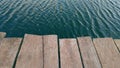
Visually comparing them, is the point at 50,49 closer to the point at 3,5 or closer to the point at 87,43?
the point at 87,43

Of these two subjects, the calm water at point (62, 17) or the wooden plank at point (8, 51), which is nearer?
the wooden plank at point (8, 51)

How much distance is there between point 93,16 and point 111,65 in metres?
9.82

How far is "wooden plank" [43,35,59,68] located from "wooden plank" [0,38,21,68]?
1.34 feet

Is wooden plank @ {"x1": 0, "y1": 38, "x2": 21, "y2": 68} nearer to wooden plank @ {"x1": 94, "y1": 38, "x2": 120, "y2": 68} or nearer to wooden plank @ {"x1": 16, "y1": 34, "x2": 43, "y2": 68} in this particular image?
wooden plank @ {"x1": 16, "y1": 34, "x2": 43, "y2": 68}

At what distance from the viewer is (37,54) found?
103 inches

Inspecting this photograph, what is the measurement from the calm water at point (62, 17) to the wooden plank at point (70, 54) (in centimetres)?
694

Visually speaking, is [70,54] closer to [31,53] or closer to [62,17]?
[31,53]

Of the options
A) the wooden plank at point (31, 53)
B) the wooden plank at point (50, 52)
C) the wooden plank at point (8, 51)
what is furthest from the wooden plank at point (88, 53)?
the wooden plank at point (8, 51)

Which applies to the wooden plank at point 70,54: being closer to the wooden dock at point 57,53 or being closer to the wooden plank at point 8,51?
the wooden dock at point 57,53

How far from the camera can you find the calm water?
1026cm

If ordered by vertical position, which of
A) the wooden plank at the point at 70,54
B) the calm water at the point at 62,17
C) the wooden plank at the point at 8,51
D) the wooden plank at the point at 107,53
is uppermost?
the wooden plank at the point at 8,51

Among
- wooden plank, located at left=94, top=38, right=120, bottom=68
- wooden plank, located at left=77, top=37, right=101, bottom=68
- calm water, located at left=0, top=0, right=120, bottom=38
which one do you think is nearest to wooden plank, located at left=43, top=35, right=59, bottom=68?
wooden plank, located at left=77, top=37, right=101, bottom=68

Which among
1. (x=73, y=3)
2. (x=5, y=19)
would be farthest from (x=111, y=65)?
(x=73, y=3)

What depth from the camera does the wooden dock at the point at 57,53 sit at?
2.44 meters
